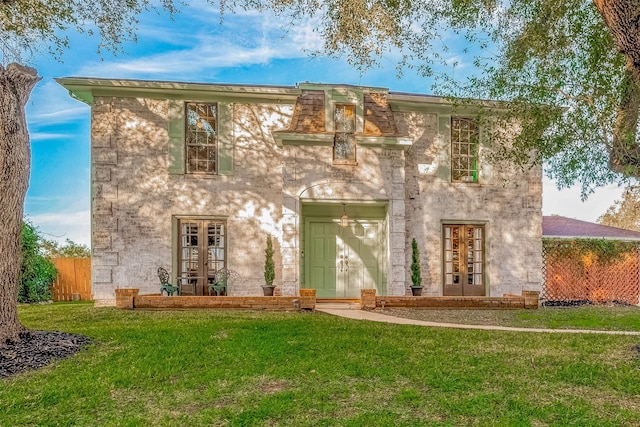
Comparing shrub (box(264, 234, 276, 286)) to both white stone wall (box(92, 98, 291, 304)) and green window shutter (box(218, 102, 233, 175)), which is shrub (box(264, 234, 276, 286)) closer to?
white stone wall (box(92, 98, 291, 304))

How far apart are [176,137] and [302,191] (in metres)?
3.69

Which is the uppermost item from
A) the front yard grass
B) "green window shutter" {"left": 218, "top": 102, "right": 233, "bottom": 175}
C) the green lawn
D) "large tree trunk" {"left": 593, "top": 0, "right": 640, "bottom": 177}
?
"green window shutter" {"left": 218, "top": 102, "right": 233, "bottom": 175}

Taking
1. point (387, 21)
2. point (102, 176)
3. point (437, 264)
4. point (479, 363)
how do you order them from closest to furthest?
point (479, 363) < point (387, 21) < point (102, 176) < point (437, 264)

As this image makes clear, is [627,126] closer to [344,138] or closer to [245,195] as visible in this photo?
[344,138]

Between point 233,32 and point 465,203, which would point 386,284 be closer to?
point 465,203

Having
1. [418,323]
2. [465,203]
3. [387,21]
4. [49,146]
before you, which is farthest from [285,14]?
[49,146]

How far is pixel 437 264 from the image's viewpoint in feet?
39.7

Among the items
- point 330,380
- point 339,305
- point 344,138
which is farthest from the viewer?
point 344,138

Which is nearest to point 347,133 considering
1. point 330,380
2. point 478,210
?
point 478,210

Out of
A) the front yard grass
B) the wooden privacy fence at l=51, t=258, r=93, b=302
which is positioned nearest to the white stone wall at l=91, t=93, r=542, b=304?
the front yard grass

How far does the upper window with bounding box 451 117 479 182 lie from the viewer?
489 inches

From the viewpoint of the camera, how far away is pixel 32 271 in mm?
13453

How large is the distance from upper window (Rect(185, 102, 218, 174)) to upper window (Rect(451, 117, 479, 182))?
6815mm

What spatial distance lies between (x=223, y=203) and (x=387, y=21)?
6.23 meters
